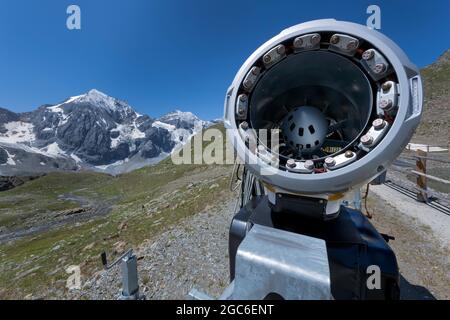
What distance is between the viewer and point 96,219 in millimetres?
38406

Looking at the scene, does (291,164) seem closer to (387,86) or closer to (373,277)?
(387,86)

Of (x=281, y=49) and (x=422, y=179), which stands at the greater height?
(x=281, y=49)

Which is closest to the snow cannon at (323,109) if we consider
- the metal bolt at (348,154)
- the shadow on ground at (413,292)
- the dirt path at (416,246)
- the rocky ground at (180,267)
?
the metal bolt at (348,154)

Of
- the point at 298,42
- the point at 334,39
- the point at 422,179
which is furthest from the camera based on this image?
the point at 422,179

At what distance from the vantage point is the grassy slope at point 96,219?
1120 centimetres

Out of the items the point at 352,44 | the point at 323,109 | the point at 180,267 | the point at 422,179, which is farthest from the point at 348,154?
the point at 422,179

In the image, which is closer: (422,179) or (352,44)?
(352,44)

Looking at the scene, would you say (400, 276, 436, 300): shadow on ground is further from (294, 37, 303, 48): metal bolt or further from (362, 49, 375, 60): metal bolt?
(294, 37, 303, 48): metal bolt

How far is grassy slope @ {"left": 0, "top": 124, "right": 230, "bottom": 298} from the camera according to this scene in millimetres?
11195

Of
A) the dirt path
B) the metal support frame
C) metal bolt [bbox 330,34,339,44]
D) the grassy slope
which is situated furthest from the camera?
the grassy slope

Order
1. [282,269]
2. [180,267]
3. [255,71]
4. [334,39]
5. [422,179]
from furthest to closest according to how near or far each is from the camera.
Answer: [422,179]
[180,267]
[255,71]
[334,39]
[282,269]

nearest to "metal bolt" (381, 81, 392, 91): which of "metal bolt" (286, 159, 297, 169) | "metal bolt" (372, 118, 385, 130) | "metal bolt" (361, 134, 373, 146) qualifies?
"metal bolt" (372, 118, 385, 130)

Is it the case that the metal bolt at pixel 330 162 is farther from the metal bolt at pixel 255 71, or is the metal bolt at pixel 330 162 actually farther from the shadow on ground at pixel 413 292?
the shadow on ground at pixel 413 292
